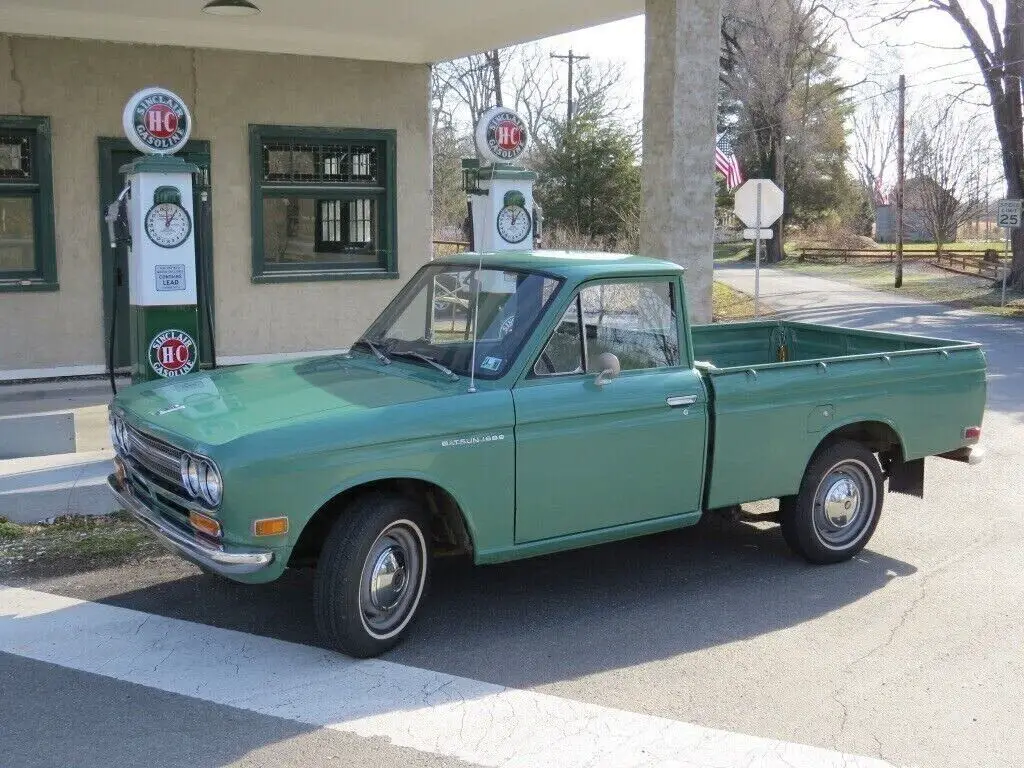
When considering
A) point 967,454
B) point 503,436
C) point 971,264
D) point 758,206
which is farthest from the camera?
point 971,264

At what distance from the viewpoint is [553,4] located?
10992 millimetres

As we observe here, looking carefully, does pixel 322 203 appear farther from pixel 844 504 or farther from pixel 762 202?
pixel 762 202

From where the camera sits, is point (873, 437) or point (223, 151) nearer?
point (873, 437)

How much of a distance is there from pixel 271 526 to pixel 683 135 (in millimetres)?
7091

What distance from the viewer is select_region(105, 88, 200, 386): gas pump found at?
7660 mm

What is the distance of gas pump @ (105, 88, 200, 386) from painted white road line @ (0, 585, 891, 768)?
2730mm

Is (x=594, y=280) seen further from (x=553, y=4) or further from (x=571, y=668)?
(x=553, y=4)

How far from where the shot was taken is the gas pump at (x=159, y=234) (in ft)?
25.1

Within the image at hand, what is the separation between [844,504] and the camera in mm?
6473

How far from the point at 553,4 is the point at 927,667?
7889 mm

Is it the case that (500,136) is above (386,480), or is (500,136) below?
above

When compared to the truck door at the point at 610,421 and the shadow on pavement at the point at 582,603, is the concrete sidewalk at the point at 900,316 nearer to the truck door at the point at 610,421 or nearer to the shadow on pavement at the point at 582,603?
the shadow on pavement at the point at 582,603

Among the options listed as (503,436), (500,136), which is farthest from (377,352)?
(500,136)

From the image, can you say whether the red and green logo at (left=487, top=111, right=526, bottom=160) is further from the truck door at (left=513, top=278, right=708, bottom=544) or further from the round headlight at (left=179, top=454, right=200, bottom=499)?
the round headlight at (left=179, top=454, right=200, bottom=499)
